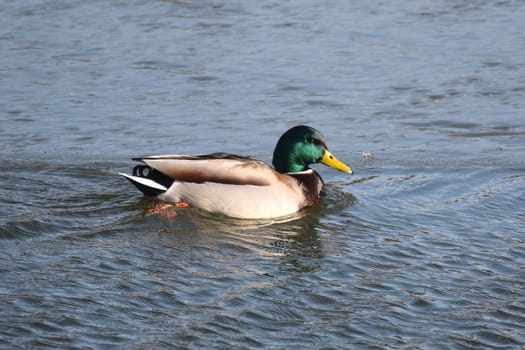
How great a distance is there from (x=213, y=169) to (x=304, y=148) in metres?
0.92

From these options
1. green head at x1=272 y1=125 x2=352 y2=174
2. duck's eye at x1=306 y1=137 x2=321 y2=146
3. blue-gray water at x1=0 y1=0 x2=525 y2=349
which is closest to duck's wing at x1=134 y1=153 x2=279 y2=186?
blue-gray water at x1=0 y1=0 x2=525 y2=349

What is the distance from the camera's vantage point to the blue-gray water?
5941 millimetres

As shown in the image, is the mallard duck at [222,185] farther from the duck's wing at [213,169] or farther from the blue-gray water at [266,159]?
the blue-gray water at [266,159]

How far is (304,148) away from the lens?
901cm

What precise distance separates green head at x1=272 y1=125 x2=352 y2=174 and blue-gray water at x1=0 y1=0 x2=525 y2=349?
32 cm

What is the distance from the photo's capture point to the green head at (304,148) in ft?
29.4

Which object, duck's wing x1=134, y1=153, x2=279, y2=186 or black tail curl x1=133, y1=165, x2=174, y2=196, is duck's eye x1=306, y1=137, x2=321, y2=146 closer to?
duck's wing x1=134, y1=153, x2=279, y2=186

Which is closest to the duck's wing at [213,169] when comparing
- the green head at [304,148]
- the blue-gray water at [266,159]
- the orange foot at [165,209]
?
the orange foot at [165,209]

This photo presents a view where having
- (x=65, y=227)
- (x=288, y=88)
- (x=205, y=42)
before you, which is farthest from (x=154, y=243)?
(x=205, y=42)

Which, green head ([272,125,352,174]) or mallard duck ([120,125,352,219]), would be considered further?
green head ([272,125,352,174])

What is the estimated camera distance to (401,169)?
9.75m

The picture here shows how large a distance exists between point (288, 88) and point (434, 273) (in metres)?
5.68

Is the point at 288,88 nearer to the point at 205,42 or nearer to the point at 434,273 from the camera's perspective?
the point at 205,42

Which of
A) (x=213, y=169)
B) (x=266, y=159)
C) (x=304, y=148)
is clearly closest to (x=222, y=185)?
(x=213, y=169)
